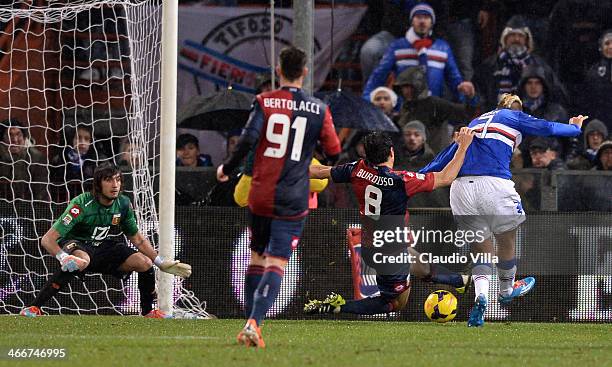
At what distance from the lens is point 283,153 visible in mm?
8438

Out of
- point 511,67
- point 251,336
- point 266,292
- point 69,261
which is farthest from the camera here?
point 511,67

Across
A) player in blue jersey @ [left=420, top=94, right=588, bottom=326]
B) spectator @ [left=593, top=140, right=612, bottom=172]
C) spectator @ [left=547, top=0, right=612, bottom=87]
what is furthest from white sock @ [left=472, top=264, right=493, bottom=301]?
spectator @ [left=547, top=0, right=612, bottom=87]

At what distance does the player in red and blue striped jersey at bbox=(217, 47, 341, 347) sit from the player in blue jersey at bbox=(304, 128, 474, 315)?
91.4 inches

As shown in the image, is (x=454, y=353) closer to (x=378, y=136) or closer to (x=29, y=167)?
(x=378, y=136)

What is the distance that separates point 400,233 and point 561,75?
19.2 ft

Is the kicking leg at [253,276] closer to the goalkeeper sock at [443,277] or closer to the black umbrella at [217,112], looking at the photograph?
the goalkeeper sock at [443,277]

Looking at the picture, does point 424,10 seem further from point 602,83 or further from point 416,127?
point 602,83

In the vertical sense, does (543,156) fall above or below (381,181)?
above

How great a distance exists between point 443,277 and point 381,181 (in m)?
1.48

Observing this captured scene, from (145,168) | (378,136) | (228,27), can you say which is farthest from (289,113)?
(228,27)

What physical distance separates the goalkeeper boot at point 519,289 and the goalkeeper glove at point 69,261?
378 cm

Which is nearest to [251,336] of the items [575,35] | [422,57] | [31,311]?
[31,311]

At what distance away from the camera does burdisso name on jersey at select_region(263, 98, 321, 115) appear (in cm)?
841

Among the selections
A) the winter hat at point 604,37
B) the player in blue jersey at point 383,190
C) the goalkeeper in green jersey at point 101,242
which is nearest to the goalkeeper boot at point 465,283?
the player in blue jersey at point 383,190
